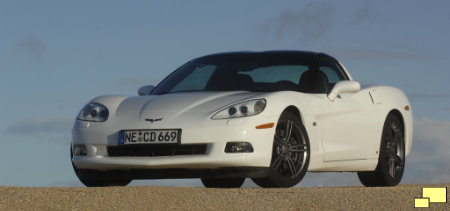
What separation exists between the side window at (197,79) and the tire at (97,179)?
55.9 inches

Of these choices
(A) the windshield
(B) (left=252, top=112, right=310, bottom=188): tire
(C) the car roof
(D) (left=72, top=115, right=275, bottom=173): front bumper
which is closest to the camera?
(D) (left=72, top=115, right=275, bottom=173): front bumper

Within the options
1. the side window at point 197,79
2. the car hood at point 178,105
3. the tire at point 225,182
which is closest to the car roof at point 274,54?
the side window at point 197,79

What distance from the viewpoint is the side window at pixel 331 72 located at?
11.6 m

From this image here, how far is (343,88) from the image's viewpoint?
10.9m

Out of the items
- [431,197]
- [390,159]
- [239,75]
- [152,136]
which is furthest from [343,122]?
[152,136]

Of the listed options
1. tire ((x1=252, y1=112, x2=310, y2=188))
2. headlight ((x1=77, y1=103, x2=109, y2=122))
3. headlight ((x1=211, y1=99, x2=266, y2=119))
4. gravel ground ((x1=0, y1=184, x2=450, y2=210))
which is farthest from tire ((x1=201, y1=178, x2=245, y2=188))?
gravel ground ((x1=0, y1=184, x2=450, y2=210))

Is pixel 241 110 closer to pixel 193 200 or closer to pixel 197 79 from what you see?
pixel 193 200

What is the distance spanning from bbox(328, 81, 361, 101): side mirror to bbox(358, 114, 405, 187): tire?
146 centimetres

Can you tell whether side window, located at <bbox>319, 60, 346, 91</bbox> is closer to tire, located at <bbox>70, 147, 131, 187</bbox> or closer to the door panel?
the door panel

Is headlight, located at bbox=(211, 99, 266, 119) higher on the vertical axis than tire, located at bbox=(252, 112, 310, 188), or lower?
higher

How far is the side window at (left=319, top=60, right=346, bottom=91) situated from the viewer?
1160cm

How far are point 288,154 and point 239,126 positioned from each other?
81 centimetres

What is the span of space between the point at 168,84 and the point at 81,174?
188 centimetres

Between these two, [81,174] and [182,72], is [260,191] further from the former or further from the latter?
[182,72]
